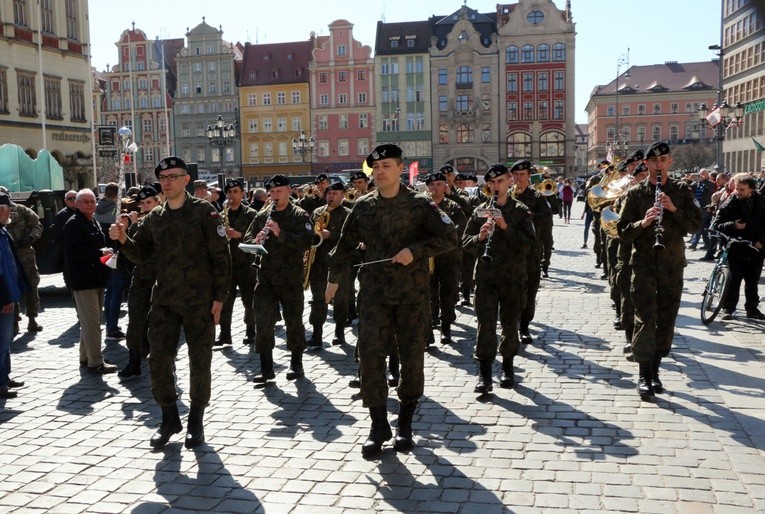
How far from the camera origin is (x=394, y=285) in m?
5.83

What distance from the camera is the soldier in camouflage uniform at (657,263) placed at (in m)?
7.00

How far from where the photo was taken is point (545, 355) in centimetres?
906

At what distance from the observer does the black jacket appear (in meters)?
8.63

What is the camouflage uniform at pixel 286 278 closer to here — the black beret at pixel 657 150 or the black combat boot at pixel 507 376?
the black combat boot at pixel 507 376

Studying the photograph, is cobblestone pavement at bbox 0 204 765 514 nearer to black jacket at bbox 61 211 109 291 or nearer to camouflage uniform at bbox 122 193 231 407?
camouflage uniform at bbox 122 193 231 407

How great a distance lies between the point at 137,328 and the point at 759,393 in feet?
20.6

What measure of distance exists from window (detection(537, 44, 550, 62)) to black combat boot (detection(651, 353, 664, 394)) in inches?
2668

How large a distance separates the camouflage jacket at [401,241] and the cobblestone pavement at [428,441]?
1.20 metres

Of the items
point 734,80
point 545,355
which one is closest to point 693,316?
point 545,355

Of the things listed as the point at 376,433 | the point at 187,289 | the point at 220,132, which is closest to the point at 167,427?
the point at 187,289

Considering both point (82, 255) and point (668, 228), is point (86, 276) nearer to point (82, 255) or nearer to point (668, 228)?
point (82, 255)

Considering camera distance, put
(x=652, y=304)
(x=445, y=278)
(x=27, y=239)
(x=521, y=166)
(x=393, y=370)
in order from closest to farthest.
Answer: (x=652, y=304) < (x=393, y=370) < (x=521, y=166) < (x=445, y=278) < (x=27, y=239)

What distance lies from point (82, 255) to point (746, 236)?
28.7 ft

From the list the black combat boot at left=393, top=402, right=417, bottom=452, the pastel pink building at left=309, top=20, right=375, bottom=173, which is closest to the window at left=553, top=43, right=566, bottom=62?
the pastel pink building at left=309, top=20, right=375, bottom=173
